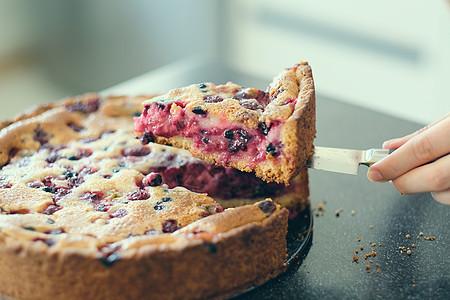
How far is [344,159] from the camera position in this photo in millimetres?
2482

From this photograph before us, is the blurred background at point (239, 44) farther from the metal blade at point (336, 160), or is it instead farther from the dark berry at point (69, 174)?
the metal blade at point (336, 160)

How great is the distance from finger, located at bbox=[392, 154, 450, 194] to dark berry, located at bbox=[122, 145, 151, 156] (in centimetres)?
128

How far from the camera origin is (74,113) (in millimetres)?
3230

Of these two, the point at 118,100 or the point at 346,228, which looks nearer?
the point at 346,228

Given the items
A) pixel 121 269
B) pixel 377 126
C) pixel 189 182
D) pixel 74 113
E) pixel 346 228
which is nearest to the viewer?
pixel 121 269

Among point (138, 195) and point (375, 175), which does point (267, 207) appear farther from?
point (138, 195)

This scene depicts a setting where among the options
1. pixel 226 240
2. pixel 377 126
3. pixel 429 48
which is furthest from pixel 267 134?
pixel 429 48

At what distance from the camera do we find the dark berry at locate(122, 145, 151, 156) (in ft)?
9.39

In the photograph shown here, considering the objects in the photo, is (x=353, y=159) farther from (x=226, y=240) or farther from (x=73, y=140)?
(x=73, y=140)

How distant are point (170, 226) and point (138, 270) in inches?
13.8

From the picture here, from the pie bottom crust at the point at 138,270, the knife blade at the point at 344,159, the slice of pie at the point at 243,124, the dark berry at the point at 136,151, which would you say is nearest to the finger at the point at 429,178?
the knife blade at the point at 344,159

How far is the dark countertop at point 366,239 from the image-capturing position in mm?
2248

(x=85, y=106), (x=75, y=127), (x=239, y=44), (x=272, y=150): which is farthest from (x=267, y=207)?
(x=239, y=44)

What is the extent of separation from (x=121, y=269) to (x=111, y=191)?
2.18 ft
